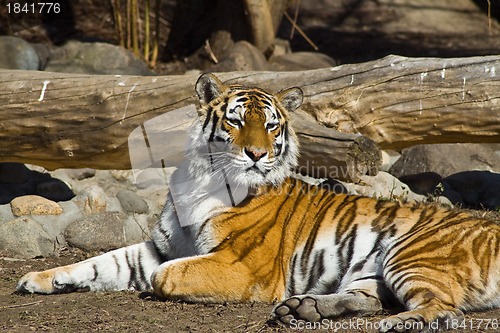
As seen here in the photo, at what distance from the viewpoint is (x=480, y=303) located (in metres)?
3.90

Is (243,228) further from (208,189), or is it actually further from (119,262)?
(119,262)

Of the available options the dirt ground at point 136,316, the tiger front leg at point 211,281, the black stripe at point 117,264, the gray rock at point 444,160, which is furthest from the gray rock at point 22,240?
the gray rock at point 444,160

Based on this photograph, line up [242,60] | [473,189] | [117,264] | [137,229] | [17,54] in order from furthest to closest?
1. [242,60]
2. [17,54]
3. [473,189]
4. [137,229]
5. [117,264]

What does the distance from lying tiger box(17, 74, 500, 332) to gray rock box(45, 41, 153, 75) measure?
363 centimetres

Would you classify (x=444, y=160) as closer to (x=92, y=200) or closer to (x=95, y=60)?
(x=92, y=200)

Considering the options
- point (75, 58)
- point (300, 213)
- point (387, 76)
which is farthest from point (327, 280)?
point (75, 58)

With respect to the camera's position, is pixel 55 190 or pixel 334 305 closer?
pixel 334 305

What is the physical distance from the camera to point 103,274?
465cm

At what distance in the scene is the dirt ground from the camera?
372 cm

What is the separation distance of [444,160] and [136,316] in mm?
3797

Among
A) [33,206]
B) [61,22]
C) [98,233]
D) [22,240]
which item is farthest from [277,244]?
[61,22]

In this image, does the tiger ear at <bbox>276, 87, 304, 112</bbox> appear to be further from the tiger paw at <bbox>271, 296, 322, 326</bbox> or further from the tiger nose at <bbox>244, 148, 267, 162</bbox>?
the tiger paw at <bbox>271, 296, 322, 326</bbox>

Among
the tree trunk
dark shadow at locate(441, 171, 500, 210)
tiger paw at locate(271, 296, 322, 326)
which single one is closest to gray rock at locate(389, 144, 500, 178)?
dark shadow at locate(441, 171, 500, 210)

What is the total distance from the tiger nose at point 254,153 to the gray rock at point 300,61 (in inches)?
174
